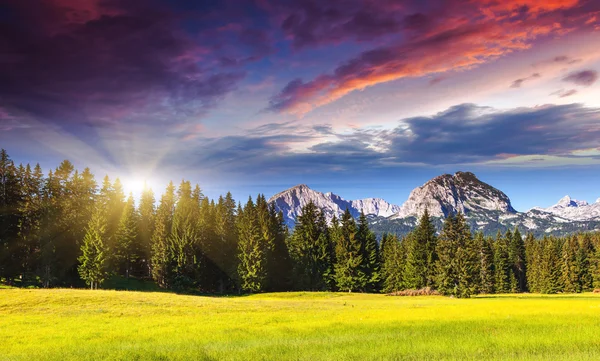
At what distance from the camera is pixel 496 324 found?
70.9ft

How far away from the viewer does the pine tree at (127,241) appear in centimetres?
7719

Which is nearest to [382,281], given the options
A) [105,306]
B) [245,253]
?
[245,253]

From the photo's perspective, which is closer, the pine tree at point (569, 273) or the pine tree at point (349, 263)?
the pine tree at point (349, 263)

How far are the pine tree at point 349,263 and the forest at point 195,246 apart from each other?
23 centimetres

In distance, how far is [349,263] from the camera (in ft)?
263

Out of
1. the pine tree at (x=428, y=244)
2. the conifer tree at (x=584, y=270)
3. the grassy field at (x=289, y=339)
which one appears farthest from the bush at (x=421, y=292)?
the conifer tree at (x=584, y=270)

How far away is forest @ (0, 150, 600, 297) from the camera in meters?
65.4

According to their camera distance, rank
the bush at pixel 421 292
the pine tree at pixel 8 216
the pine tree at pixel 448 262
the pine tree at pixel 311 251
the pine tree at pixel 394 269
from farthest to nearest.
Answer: the pine tree at pixel 394 269
the pine tree at pixel 311 251
the bush at pixel 421 292
the pine tree at pixel 448 262
the pine tree at pixel 8 216

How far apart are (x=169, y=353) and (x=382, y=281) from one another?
8714cm

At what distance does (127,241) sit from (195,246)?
593 inches

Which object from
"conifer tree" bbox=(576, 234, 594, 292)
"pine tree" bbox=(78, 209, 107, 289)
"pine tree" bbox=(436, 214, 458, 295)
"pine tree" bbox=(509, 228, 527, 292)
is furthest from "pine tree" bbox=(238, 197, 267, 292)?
"conifer tree" bbox=(576, 234, 594, 292)

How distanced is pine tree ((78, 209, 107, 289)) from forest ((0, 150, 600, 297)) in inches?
7.1

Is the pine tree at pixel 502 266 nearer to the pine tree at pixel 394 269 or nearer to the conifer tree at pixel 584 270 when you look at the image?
the conifer tree at pixel 584 270

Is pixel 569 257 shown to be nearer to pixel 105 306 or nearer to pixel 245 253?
pixel 245 253
